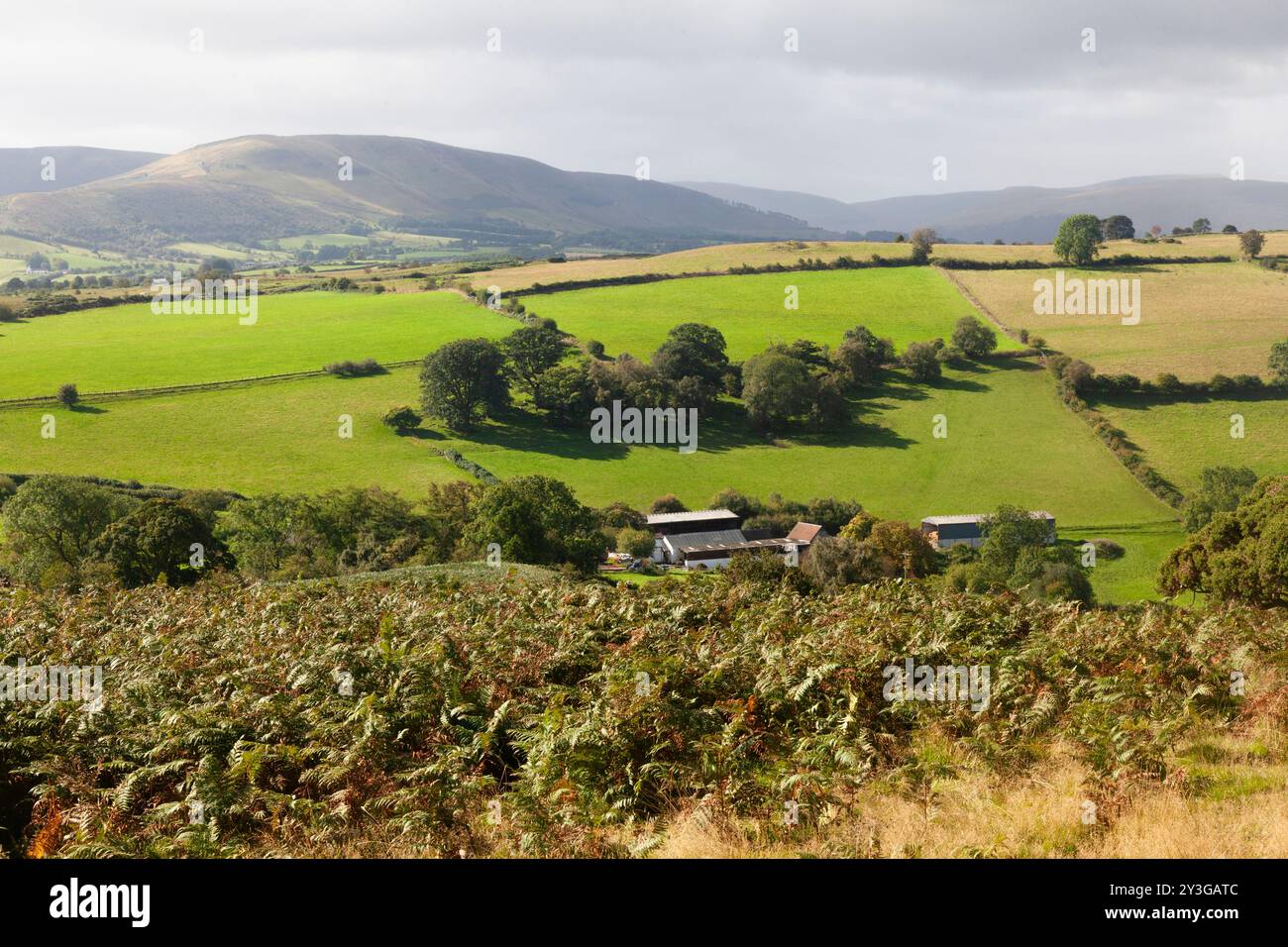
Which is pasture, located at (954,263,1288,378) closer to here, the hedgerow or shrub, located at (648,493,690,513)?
shrub, located at (648,493,690,513)

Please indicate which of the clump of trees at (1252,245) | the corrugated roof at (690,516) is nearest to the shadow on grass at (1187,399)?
the corrugated roof at (690,516)

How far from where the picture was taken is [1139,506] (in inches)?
2793

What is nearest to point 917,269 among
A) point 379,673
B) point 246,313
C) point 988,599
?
point 246,313

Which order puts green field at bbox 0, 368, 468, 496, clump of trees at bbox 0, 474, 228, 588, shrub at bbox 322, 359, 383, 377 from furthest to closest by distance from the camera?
shrub at bbox 322, 359, 383, 377 < green field at bbox 0, 368, 468, 496 < clump of trees at bbox 0, 474, 228, 588

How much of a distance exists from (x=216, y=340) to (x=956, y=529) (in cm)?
8047

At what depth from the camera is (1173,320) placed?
106m

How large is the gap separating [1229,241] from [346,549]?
140 metres

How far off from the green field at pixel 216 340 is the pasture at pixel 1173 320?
6156cm

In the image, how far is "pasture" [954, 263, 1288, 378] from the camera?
9400cm

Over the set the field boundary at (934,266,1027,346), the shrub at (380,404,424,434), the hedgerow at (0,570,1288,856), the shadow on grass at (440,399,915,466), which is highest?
the field boundary at (934,266,1027,346)

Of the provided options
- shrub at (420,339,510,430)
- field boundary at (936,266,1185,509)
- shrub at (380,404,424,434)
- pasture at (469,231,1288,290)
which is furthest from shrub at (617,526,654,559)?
pasture at (469,231,1288,290)

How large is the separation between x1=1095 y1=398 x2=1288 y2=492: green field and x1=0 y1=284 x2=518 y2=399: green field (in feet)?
210
